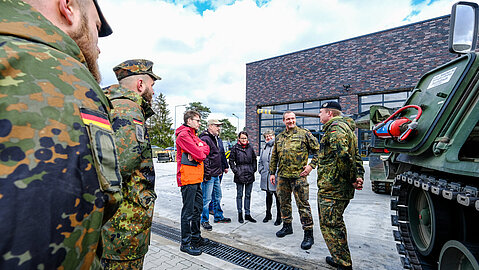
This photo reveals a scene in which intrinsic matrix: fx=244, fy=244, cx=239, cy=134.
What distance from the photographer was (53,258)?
1.82ft

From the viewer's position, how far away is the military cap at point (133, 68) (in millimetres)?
2264

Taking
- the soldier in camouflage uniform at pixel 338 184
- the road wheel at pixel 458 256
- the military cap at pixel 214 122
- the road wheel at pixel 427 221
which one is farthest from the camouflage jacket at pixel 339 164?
the military cap at pixel 214 122

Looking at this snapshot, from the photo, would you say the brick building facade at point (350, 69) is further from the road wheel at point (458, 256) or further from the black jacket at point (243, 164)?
the road wheel at point (458, 256)

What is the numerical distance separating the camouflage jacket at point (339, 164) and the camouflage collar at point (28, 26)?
113 inches

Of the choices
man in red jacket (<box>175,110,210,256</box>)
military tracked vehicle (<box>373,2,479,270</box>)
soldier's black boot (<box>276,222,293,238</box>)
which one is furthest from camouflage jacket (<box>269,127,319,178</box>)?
military tracked vehicle (<box>373,2,479,270</box>)

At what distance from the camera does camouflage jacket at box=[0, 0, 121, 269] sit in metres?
0.51

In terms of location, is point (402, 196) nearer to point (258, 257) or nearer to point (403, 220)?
point (403, 220)

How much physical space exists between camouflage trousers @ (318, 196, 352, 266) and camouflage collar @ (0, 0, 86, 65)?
3.05 metres

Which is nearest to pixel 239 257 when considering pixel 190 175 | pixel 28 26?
pixel 190 175

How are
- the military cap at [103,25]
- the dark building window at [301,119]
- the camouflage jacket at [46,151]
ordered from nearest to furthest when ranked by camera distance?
the camouflage jacket at [46,151], the military cap at [103,25], the dark building window at [301,119]

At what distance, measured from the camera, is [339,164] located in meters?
3.04

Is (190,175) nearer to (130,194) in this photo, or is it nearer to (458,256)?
(130,194)

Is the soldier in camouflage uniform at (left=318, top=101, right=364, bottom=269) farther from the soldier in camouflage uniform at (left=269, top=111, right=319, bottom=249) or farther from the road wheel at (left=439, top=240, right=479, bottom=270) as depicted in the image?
the road wheel at (left=439, top=240, right=479, bottom=270)

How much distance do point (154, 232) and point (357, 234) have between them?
356 centimetres
